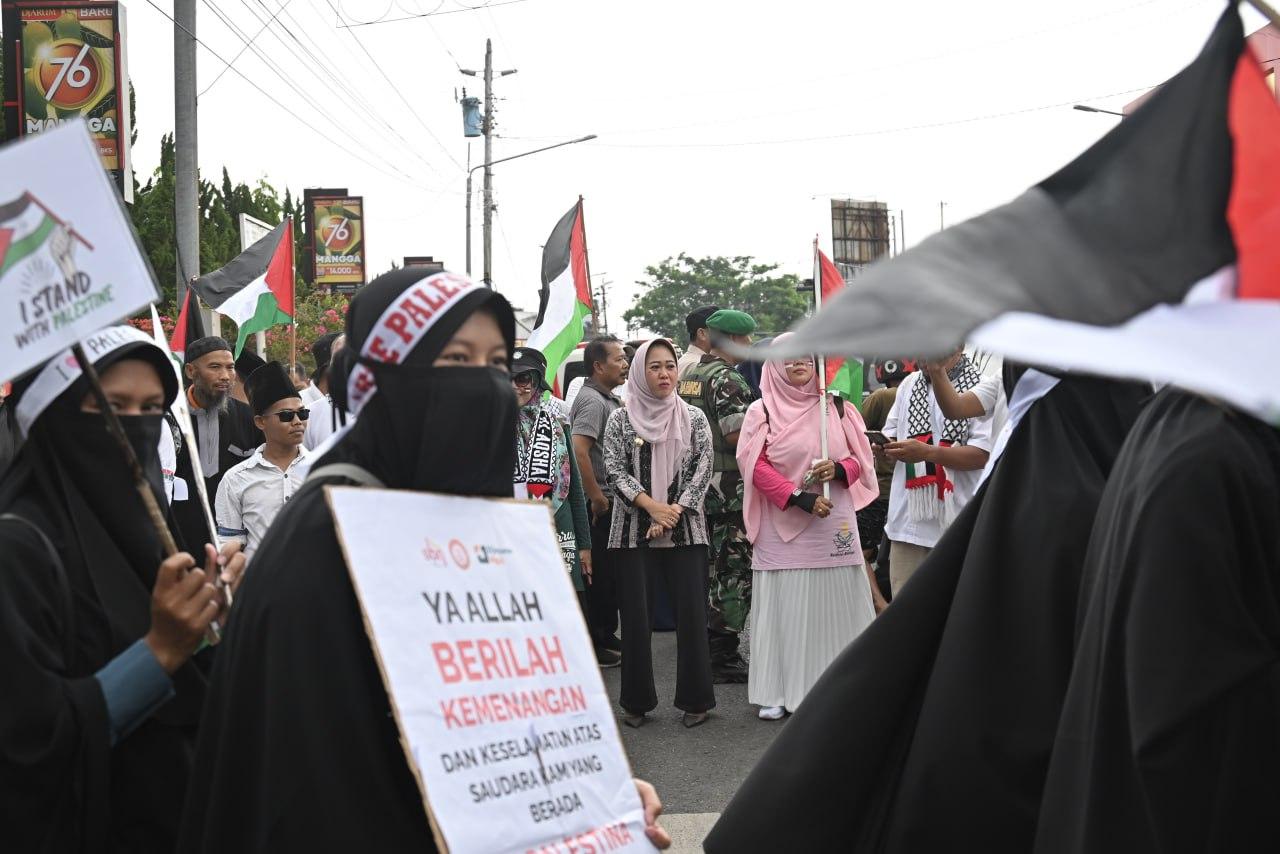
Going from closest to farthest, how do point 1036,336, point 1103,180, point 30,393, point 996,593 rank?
1. point 1036,336
2. point 1103,180
3. point 30,393
4. point 996,593

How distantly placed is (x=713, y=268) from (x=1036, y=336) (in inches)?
3645

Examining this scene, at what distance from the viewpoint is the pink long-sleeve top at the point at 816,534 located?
740cm

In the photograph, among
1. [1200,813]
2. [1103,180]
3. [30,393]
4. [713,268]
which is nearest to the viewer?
[1103,180]

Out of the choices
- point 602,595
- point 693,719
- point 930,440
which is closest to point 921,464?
point 930,440

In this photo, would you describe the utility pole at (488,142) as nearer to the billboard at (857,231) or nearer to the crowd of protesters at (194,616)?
the billboard at (857,231)

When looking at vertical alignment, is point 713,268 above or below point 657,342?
above

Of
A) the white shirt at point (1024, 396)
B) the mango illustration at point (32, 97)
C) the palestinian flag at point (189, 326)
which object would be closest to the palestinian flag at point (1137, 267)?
the white shirt at point (1024, 396)

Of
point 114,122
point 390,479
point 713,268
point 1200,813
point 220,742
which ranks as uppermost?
point 713,268

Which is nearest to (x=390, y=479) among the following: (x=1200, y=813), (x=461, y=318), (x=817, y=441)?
(x=461, y=318)

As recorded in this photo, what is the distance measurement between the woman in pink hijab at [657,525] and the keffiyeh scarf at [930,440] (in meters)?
1.12

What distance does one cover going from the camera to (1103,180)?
1.99 metres

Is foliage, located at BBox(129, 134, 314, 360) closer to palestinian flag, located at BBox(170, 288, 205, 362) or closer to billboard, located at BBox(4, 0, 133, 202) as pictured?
billboard, located at BBox(4, 0, 133, 202)

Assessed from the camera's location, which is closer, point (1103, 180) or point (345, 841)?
point (1103, 180)

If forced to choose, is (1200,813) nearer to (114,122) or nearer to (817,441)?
(817,441)
